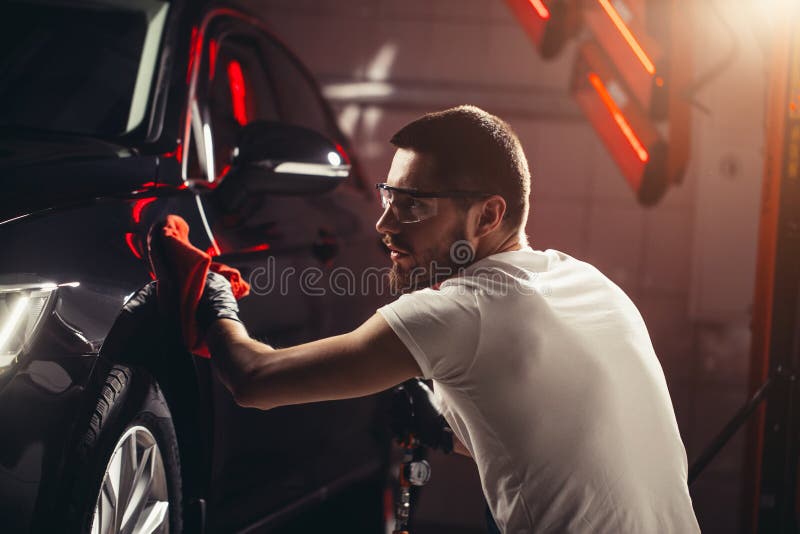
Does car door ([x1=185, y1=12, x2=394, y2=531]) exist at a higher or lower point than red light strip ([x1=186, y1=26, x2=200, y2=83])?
lower

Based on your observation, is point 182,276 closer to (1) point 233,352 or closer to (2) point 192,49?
(1) point 233,352

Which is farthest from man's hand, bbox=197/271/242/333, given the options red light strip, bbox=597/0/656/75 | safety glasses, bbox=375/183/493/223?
red light strip, bbox=597/0/656/75

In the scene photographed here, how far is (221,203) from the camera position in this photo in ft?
6.64

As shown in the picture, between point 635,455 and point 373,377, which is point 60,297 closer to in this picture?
point 373,377

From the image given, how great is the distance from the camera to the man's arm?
53.7 inches

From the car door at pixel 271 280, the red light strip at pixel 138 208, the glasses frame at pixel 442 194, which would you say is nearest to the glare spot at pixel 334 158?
the car door at pixel 271 280

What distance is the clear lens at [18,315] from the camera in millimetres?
1316

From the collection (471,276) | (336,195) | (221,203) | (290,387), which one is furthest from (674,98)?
(290,387)

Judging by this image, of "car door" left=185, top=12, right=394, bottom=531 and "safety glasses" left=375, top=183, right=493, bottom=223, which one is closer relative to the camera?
"safety glasses" left=375, top=183, right=493, bottom=223

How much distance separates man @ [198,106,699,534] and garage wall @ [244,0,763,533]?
2.95m

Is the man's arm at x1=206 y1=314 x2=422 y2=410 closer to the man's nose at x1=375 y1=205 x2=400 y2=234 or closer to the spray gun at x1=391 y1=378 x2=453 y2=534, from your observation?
the man's nose at x1=375 y1=205 x2=400 y2=234

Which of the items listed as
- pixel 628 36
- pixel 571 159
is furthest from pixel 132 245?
pixel 571 159

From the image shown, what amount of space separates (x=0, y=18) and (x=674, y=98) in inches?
81.9

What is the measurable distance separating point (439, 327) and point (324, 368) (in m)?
0.20
